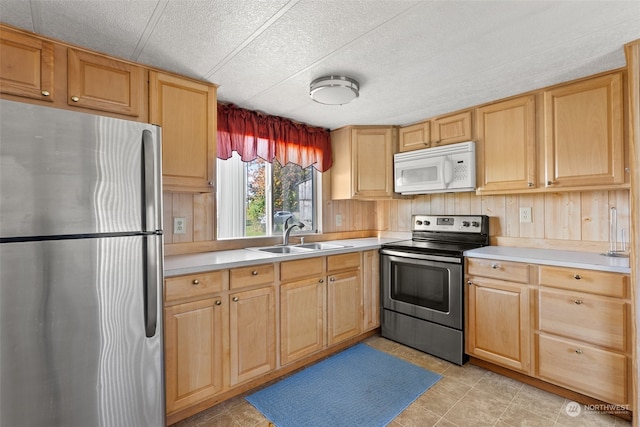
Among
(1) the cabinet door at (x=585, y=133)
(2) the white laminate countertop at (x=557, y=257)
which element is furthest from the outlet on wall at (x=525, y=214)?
(1) the cabinet door at (x=585, y=133)

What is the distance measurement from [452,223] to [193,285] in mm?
2329

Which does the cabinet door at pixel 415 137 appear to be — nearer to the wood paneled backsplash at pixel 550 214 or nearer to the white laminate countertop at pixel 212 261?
the wood paneled backsplash at pixel 550 214

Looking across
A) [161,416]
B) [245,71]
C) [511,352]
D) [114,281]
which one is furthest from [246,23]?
[511,352]

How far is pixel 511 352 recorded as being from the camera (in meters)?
2.17

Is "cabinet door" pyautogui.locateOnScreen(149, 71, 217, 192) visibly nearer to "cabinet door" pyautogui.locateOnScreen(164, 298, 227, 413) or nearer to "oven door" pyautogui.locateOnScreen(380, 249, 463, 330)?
"cabinet door" pyautogui.locateOnScreen(164, 298, 227, 413)

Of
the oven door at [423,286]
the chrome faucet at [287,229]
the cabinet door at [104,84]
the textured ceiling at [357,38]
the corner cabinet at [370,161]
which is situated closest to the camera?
the textured ceiling at [357,38]

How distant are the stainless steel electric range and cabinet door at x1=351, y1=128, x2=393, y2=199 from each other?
59cm

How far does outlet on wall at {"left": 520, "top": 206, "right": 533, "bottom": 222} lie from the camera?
2.56m

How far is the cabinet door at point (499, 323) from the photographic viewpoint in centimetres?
211

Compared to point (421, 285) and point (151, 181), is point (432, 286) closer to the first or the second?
point (421, 285)

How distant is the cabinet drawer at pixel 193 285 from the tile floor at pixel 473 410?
2.48 ft

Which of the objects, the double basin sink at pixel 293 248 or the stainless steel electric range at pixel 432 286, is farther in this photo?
the double basin sink at pixel 293 248

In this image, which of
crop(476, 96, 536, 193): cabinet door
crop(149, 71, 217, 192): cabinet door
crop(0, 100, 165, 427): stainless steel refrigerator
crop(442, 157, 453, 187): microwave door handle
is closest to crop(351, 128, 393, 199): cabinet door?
crop(442, 157, 453, 187): microwave door handle

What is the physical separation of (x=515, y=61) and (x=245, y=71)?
5.47ft
